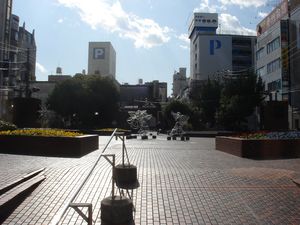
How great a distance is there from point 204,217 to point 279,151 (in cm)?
1053

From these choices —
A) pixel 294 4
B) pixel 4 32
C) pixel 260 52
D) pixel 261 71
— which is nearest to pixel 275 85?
pixel 261 71

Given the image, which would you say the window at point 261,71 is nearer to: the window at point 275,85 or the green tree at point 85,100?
the window at point 275,85

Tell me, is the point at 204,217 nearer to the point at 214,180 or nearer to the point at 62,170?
the point at 214,180

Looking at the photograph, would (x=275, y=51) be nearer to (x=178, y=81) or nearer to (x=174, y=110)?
(x=174, y=110)

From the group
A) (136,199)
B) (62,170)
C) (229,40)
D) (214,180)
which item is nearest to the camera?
(136,199)

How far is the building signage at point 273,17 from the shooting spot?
55.9 metres

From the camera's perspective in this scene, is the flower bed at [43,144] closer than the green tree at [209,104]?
Yes

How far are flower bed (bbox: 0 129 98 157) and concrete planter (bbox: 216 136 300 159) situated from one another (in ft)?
21.6

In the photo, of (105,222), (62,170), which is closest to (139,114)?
(62,170)

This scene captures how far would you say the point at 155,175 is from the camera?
10391mm

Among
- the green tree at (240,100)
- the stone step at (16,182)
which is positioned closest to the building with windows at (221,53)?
the green tree at (240,100)

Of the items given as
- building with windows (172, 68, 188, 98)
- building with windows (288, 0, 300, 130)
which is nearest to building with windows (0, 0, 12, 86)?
building with windows (288, 0, 300, 130)

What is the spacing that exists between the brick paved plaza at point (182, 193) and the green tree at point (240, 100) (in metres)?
37.6

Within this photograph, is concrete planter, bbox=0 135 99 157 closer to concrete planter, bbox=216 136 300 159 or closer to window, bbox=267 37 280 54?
concrete planter, bbox=216 136 300 159
